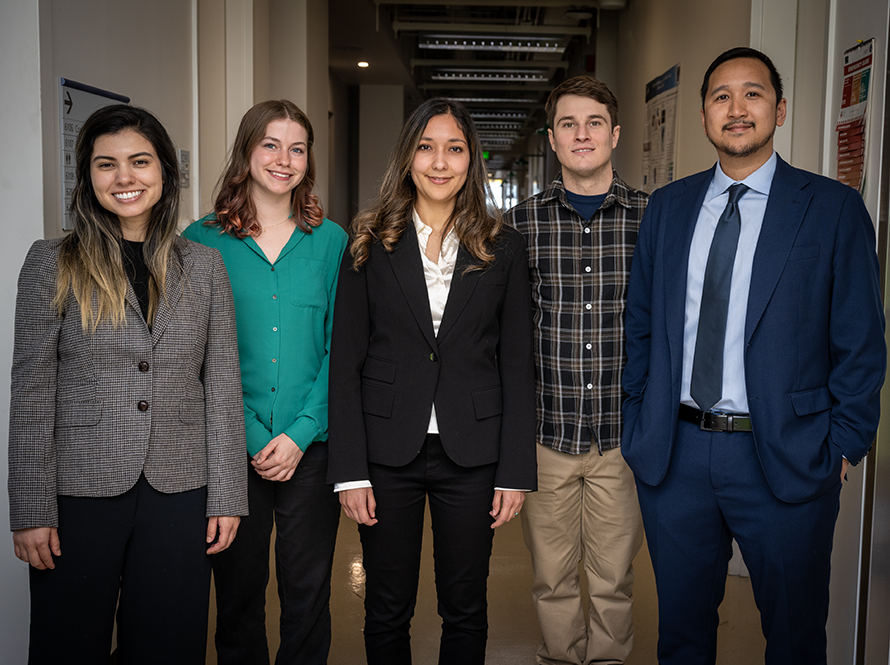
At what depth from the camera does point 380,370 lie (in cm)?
204

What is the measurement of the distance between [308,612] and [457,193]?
1.31 meters

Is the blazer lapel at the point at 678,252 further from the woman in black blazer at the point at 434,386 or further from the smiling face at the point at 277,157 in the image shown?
the smiling face at the point at 277,157

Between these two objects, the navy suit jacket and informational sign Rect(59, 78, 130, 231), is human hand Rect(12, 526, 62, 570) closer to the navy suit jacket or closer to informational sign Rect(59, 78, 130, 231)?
informational sign Rect(59, 78, 130, 231)

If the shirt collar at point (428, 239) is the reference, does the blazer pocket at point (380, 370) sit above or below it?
below

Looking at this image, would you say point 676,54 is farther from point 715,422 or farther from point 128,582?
point 128,582

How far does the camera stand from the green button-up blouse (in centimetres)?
214

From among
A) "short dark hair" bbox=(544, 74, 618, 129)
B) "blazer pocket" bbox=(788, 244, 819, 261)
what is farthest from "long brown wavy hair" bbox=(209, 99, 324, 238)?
"blazer pocket" bbox=(788, 244, 819, 261)

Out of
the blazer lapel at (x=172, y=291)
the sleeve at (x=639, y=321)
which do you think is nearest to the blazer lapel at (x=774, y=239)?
the sleeve at (x=639, y=321)

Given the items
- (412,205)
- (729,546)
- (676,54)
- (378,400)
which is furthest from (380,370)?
(676,54)

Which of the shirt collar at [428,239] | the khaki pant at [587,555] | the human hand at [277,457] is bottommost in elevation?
the khaki pant at [587,555]

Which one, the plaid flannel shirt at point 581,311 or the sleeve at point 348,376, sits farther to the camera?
the plaid flannel shirt at point 581,311

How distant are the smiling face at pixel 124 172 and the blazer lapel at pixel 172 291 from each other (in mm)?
143

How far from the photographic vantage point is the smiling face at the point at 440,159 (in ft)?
6.80

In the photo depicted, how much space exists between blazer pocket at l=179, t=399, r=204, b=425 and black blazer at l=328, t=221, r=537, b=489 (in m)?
0.35
